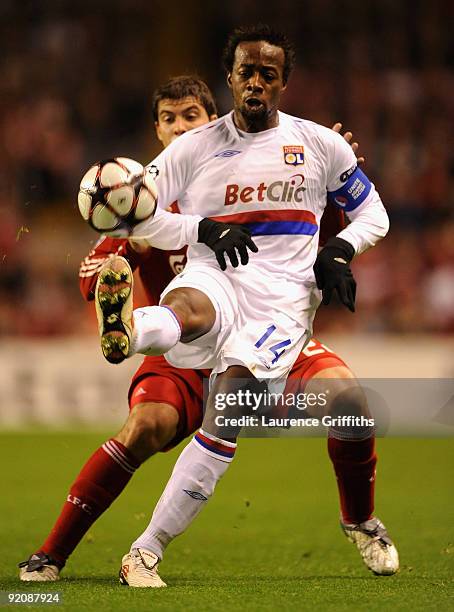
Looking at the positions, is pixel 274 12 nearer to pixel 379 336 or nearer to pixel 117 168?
pixel 379 336

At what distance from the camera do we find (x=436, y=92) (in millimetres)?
13953

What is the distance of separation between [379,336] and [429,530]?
5.15m

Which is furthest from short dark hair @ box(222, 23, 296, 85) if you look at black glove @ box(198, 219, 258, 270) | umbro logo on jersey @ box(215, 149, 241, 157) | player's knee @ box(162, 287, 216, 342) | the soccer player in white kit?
player's knee @ box(162, 287, 216, 342)

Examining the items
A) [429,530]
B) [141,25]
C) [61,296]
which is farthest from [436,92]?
[429,530]

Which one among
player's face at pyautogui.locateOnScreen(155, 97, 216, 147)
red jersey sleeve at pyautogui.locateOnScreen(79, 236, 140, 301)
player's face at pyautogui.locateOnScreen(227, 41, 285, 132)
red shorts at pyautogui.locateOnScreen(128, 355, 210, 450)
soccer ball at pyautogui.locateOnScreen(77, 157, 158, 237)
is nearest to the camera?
soccer ball at pyautogui.locateOnScreen(77, 157, 158, 237)

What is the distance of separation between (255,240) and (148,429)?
2.72ft

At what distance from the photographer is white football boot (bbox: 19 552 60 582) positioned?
4480 millimetres

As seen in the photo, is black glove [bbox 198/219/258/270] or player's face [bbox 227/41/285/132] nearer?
black glove [bbox 198/219/258/270]

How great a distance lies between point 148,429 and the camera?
4641mm

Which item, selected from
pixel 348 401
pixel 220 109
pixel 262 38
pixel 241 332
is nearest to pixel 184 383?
pixel 241 332

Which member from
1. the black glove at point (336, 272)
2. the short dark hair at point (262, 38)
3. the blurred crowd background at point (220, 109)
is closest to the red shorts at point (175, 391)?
the black glove at point (336, 272)

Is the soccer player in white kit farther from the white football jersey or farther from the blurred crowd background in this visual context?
the blurred crowd background

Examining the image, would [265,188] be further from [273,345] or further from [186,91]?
[186,91]

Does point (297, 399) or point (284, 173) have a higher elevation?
point (284, 173)
